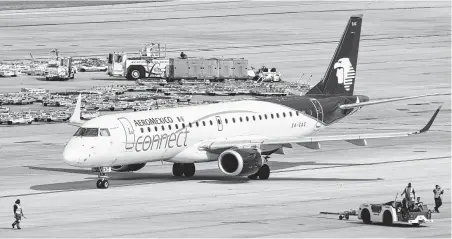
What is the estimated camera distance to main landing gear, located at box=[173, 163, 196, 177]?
7244 cm

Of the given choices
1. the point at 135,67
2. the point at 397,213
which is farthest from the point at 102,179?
the point at 135,67

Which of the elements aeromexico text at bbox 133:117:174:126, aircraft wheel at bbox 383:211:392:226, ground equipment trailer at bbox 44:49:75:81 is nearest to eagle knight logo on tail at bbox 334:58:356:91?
aeromexico text at bbox 133:117:174:126

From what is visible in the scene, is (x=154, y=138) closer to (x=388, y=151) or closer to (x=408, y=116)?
(x=388, y=151)

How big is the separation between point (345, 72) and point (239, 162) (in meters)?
15.9

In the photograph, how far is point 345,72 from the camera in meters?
81.5

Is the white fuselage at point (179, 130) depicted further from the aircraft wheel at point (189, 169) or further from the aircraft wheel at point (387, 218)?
the aircraft wheel at point (387, 218)

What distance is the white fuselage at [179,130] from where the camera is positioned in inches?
Answer: 2606

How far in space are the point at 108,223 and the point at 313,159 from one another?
91.5ft

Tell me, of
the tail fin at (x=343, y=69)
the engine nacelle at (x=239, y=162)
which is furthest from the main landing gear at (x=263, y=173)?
the tail fin at (x=343, y=69)

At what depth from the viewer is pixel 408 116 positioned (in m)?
107

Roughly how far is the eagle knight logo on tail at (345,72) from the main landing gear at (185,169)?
1378cm

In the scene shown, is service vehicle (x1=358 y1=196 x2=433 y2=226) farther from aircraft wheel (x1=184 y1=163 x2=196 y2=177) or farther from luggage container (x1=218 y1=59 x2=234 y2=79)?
luggage container (x1=218 y1=59 x2=234 y2=79)

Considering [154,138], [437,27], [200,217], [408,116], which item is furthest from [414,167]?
[437,27]

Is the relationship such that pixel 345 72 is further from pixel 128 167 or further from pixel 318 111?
pixel 128 167
